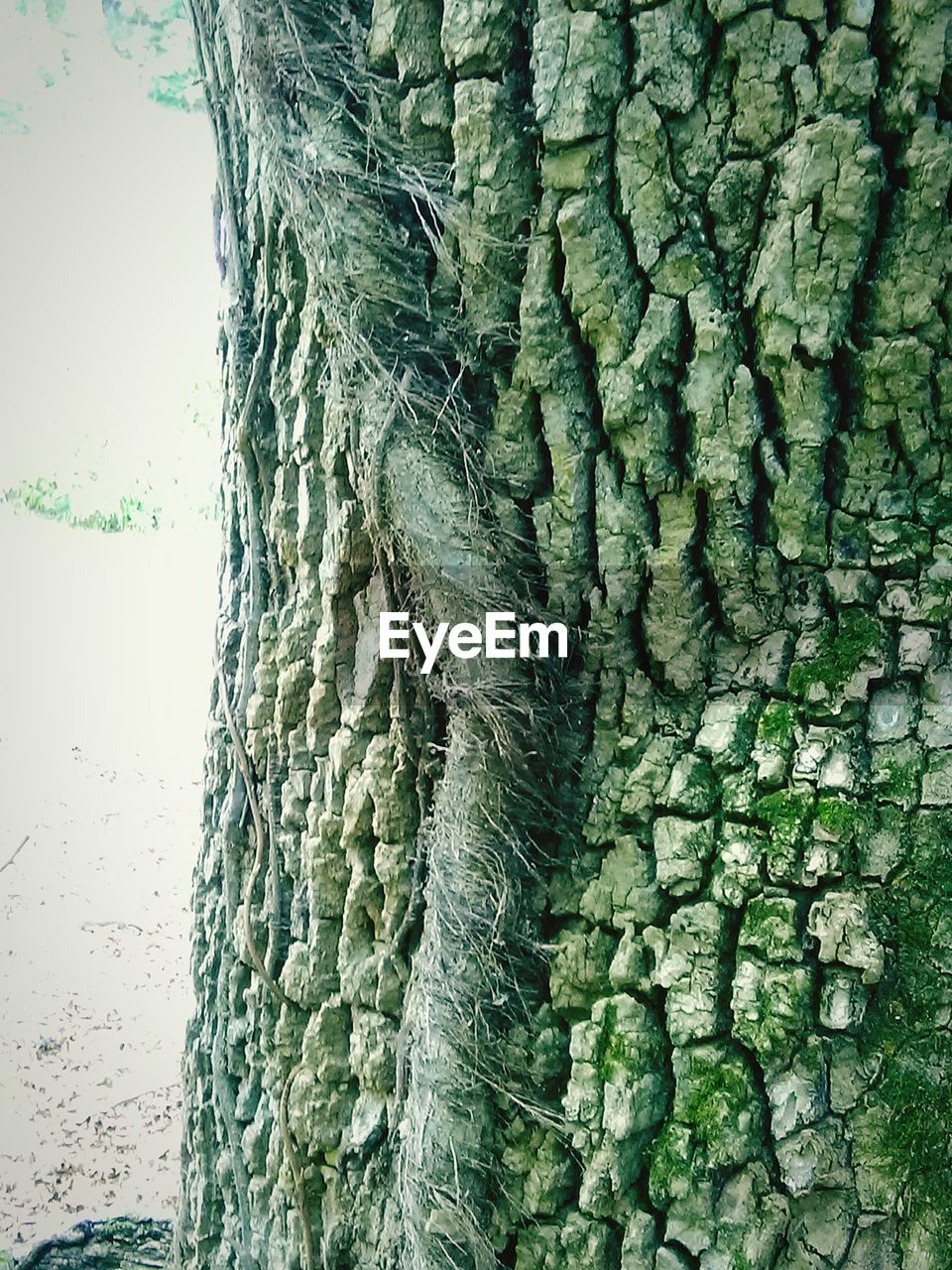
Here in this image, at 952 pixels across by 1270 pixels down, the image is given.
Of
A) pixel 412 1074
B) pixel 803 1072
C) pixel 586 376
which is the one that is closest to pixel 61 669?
pixel 412 1074

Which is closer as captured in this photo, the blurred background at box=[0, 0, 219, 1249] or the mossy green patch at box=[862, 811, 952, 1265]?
the mossy green patch at box=[862, 811, 952, 1265]

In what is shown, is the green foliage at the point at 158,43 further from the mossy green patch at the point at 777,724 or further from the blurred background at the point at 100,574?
the mossy green patch at the point at 777,724

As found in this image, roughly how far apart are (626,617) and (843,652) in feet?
0.53

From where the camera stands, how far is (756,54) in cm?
72

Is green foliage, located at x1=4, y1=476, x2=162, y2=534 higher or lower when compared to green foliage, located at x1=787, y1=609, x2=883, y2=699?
higher

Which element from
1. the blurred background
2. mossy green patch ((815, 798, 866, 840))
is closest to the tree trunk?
mossy green patch ((815, 798, 866, 840))

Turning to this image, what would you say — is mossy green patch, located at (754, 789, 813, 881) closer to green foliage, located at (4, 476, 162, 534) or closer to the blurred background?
the blurred background

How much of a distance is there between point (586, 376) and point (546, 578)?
0.53 feet

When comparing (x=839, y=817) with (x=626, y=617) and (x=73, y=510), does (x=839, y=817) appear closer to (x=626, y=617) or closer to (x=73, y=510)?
(x=626, y=617)

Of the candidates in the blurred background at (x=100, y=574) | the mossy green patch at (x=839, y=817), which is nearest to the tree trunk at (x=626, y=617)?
the mossy green patch at (x=839, y=817)

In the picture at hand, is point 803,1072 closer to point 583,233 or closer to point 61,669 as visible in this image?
point 583,233

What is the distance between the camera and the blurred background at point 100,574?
1639 mm

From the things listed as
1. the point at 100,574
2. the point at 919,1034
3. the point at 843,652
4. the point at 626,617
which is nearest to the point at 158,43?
the point at 100,574

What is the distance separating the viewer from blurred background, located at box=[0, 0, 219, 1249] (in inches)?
64.5
